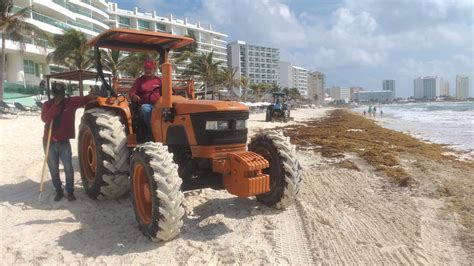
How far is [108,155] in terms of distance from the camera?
5637 millimetres

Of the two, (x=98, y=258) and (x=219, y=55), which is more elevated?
(x=219, y=55)

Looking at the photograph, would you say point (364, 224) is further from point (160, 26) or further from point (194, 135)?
point (160, 26)

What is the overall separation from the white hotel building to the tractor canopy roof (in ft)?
88.5

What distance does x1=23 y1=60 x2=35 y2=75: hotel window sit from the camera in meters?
44.5

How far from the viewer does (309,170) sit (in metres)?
8.66

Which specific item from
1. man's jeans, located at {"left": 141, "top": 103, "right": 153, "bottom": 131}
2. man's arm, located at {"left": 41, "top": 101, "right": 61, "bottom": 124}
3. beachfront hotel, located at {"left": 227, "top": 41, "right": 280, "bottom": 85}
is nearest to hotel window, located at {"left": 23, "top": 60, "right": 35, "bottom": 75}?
man's arm, located at {"left": 41, "top": 101, "right": 61, "bottom": 124}

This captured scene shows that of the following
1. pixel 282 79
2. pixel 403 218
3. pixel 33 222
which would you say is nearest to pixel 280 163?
pixel 403 218

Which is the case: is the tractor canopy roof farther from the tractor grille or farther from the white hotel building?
the white hotel building

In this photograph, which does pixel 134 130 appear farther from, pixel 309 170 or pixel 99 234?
pixel 309 170

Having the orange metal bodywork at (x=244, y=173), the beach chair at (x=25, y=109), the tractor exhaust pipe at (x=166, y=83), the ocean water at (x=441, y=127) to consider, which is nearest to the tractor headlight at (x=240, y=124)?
the orange metal bodywork at (x=244, y=173)

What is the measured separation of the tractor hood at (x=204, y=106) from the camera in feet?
16.2

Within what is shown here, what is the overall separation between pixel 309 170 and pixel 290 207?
289cm

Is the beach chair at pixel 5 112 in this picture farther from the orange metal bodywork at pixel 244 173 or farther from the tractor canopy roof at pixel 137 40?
the orange metal bodywork at pixel 244 173

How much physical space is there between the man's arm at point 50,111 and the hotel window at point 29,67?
141 feet
